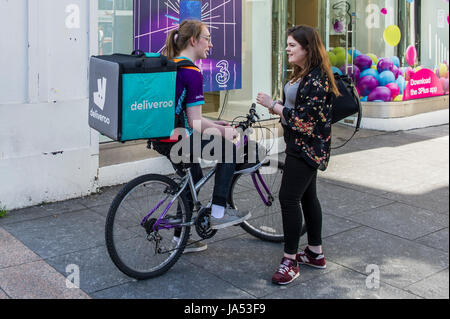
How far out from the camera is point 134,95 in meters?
3.96

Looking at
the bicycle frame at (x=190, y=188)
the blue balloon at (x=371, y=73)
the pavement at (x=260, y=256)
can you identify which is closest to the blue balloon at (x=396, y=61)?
the blue balloon at (x=371, y=73)

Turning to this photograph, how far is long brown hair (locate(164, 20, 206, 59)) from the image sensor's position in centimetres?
435

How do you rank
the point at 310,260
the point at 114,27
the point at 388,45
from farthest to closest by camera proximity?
the point at 388,45 → the point at 114,27 → the point at 310,260

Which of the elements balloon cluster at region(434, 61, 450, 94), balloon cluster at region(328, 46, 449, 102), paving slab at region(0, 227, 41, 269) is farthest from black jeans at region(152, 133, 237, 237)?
balloon cluster at region(434, 61, 450, 94)

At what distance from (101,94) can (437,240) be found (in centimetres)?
313

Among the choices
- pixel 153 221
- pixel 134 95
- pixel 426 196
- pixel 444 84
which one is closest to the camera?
pixel 134 95

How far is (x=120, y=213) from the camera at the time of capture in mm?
4141

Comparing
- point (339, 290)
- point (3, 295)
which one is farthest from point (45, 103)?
point (339, 290)

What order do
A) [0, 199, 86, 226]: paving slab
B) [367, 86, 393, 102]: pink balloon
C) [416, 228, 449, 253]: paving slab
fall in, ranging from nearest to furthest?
1. [416, 228, 449, 253]: paving slab
2. [0, 199, 86, 226]: paving slab
3. [367, 86, 393, 102]: pink balloon

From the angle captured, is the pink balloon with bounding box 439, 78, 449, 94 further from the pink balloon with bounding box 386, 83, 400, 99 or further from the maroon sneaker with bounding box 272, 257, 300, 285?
the maroon sneaker with bounding box 272, 257, 300, 285

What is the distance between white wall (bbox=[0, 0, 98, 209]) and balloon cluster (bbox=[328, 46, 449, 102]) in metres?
5.53

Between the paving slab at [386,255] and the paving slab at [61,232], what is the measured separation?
1.98m

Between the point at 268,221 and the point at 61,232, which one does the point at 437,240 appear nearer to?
the point at 268,221
